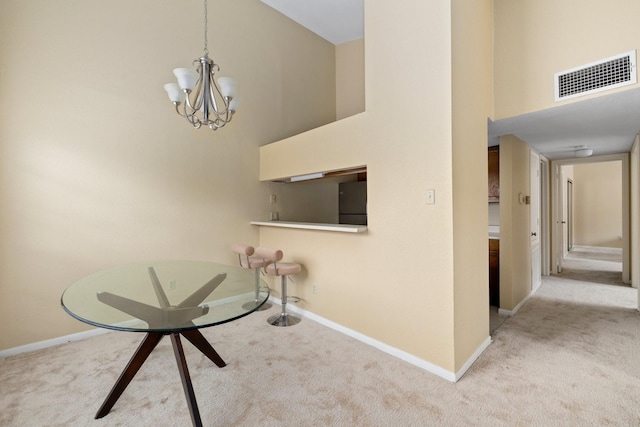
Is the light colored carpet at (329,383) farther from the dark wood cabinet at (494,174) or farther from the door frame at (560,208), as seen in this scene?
the door frame at (560,208)

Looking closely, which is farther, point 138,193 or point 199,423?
point 138,193

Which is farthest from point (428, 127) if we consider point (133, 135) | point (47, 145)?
point (47, 145)

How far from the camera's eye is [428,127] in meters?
2.18

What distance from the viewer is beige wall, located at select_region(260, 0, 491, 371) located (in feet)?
6.87

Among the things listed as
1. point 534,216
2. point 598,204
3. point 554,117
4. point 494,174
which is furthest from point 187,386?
point 598,204

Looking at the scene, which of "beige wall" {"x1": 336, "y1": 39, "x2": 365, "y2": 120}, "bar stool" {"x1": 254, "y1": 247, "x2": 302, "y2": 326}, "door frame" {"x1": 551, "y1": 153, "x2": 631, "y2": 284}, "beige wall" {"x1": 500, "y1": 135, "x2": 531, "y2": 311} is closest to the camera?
"bar stool" {"x1": 254, "y1": 247, "x2": 302, "y2": 326}

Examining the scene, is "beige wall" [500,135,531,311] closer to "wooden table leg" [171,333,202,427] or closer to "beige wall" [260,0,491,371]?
"beige wall" [260,0,491,371]

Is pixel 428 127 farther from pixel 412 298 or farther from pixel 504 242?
pixel 504 242

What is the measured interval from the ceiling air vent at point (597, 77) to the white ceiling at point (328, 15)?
121 inches

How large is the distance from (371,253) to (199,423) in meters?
1.74

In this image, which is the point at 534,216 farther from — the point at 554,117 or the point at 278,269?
the point at 278,269

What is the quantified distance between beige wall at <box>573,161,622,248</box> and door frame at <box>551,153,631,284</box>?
11.9 feet

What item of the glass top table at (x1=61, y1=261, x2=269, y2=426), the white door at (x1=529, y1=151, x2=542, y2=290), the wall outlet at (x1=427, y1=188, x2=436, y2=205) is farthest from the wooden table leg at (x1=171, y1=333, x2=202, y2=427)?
the white door at (x1=529, y1=151, x2=542, y2=290)

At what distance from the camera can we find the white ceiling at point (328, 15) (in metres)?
4.23
